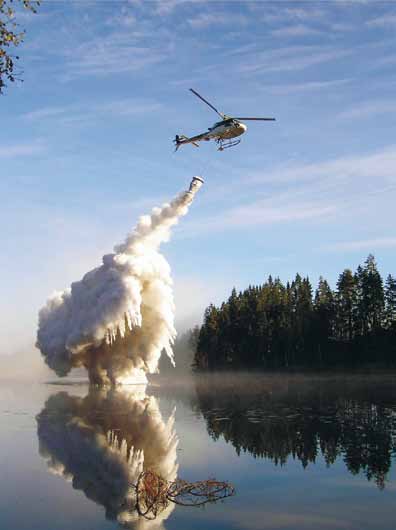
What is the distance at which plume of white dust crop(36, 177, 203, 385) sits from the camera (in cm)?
6781

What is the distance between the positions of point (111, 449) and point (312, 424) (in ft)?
45.9

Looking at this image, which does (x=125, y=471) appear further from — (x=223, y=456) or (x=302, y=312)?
(x=302, y=312)

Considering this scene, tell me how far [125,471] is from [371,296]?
7667 centimetres

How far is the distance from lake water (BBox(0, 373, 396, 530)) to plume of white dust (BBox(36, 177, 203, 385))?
18.9m

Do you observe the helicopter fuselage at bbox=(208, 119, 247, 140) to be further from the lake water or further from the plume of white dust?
the lake water

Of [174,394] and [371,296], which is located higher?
[371,296]

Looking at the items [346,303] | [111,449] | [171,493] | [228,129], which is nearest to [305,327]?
[346,303]

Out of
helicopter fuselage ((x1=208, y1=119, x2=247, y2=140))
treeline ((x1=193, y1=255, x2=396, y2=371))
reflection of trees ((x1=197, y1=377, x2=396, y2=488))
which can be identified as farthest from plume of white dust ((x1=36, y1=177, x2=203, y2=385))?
treeline ((x1=193, y1=255, x2=396, y2=371))

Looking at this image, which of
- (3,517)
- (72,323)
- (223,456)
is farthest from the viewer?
(72,323)

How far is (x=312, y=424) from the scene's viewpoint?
121 feet

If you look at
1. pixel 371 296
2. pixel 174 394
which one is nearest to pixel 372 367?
pixel 371 296

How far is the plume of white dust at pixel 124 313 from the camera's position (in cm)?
6781

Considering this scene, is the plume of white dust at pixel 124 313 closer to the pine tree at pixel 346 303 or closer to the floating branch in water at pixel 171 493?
the pine tree at pixel 346 303

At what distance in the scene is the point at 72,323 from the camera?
72812 mm
